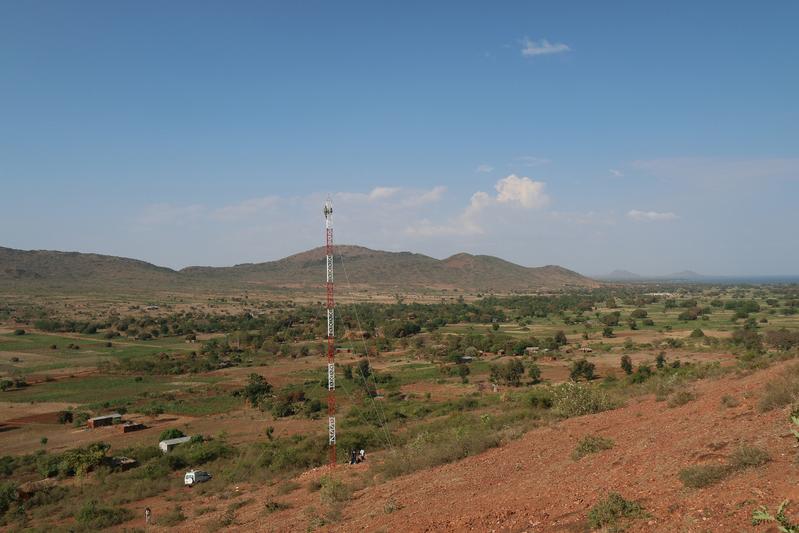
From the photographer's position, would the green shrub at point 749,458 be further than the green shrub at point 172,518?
No

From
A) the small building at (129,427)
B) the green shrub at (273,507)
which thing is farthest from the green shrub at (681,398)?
the small building at (129,427)

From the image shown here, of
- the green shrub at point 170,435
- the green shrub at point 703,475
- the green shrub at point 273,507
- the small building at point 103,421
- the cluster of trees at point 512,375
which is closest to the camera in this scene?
the green shrub at point 703,475

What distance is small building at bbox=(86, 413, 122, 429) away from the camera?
3653 cm

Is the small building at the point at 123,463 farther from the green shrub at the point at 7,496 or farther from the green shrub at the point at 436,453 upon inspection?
the green shrub at the point at 436,453

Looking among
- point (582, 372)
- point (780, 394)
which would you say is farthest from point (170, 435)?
point (582, 372)

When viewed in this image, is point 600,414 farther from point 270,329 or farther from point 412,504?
point 270,329

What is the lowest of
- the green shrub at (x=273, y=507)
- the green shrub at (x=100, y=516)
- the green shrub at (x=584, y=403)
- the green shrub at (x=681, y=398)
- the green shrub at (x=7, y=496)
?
the green shrub at (x=7, y=496)

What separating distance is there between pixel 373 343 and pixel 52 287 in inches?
5464

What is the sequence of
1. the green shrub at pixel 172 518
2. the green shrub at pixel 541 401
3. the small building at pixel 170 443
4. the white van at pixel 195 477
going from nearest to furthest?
the green shrub at pixel 172 518 < the white van at pixel 195 477 < the green shrub at pixel 541 401 < the small building at pixel 170 443

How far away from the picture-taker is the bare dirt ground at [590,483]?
8633mm

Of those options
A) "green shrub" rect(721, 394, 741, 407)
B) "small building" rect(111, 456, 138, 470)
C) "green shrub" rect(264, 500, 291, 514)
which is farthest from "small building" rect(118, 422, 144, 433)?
"green shrub" rect(721, 394, 741, 407)

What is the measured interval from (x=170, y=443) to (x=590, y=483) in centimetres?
2619

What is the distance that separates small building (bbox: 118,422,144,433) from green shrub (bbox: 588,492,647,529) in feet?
114

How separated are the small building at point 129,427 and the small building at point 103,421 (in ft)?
3.94
